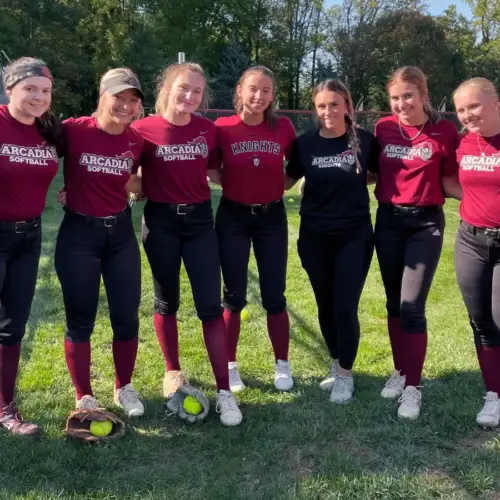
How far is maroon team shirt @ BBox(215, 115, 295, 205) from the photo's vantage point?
137 inches

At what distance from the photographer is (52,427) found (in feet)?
10.7

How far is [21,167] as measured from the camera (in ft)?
9.37

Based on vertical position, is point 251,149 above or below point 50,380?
above

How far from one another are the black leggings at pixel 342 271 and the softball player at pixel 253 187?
0.21 meters

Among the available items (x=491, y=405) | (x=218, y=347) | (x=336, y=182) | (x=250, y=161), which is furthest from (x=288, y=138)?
(x=491, y=405)

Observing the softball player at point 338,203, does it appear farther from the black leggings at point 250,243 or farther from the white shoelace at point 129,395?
the white shoelace at point 129,395

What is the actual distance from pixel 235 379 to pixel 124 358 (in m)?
0.85

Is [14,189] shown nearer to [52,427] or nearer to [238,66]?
[52,427]

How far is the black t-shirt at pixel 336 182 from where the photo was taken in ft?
11.2

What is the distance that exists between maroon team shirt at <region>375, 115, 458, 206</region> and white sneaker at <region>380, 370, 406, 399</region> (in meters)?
1.22

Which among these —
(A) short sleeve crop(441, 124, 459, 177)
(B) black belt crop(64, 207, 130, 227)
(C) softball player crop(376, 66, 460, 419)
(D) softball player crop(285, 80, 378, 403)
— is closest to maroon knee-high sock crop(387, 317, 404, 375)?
(C) softball player crop(376, 66, 460, 419)

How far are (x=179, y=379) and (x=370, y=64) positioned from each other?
42.1 m

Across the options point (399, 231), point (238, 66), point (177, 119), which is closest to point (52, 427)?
point (177, 119)

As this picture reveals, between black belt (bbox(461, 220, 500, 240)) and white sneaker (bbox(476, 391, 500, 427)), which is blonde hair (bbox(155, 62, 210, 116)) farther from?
white sneaker (bbox(476, 391, 500, 427))
